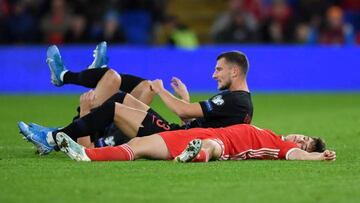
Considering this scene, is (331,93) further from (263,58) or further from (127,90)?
(127,90)

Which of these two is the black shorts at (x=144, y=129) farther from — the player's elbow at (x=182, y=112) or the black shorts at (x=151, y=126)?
the player's elbow at (x=182, y=112)

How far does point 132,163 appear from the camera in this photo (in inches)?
386

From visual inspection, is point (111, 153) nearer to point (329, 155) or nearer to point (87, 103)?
point (87, 103)

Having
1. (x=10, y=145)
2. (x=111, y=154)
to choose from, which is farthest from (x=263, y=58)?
(x=111, y=154)

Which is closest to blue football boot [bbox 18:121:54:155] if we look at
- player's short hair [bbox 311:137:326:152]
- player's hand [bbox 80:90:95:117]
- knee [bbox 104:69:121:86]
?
player's hand [bbox 80:90:95:117]

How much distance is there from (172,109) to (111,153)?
84cm

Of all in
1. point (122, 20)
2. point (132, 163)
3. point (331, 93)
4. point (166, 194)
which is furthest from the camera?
point (122, 20)

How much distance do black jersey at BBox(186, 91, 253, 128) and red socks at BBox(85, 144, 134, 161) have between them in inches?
36.2

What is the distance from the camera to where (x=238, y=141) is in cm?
1010

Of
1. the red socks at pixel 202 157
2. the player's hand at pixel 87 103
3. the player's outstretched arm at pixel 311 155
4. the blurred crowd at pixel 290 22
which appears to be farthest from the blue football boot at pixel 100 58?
the blurred crowd at pixel 290 22

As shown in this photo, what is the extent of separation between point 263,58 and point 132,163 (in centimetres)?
→ 1295

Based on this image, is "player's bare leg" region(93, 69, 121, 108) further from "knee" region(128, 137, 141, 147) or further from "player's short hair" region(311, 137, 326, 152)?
"player's short hair" region(311, 137, 326, 152)

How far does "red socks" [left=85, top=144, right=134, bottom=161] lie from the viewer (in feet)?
32.4

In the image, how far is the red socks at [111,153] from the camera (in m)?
9.87
